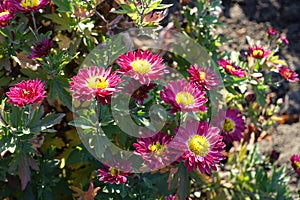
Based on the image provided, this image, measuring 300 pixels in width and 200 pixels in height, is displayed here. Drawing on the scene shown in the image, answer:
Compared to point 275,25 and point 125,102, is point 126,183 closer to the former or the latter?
point 125,102

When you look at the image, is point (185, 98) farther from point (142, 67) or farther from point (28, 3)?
point (28, 3)

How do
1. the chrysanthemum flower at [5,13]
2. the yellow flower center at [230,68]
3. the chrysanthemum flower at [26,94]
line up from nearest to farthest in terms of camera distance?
the chrysanthemum flower at [26,94] < the chrysanthemum flower at [5,13] < the yellow flower center at [230,68]

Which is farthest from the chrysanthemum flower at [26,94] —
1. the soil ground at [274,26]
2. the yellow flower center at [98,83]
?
the soil ground at [274,26]

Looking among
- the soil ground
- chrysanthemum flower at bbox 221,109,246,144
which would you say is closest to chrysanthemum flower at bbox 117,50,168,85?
chrysanthemum flower at bbox 221,109,246,144

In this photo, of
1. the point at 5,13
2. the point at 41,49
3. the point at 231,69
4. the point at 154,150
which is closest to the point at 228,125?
the point at 231,69

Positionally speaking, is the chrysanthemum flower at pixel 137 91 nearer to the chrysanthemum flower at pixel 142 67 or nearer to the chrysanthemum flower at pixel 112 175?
the chrysanthemum flower at pixel 142 67

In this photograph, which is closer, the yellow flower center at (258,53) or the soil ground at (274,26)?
the yellow flower center at (258,53)
